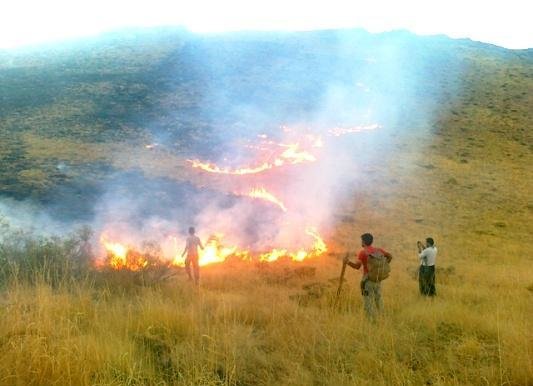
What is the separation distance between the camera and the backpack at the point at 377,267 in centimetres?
903

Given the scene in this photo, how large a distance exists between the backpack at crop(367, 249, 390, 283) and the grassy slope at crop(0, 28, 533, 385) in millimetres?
791

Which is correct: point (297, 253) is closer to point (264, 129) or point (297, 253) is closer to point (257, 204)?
point (257, 204)

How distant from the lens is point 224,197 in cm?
2964

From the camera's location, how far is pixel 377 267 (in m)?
9.03

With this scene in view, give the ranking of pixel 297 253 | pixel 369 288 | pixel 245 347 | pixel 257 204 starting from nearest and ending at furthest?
pixel 245 347, pixel 369 288, pixel 297 253, pixel 257 204

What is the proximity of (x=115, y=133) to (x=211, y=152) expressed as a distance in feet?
26.8

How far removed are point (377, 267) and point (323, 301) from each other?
161cm

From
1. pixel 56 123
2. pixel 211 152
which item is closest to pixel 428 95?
pixel 211 152

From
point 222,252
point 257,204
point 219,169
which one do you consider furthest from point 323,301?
point 219,169

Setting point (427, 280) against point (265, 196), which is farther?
point (265, 196)

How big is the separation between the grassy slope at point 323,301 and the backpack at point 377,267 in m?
0.79

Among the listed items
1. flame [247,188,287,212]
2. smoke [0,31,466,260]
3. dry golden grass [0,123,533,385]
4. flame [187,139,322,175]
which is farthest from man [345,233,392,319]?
flame [187,139,322,175]

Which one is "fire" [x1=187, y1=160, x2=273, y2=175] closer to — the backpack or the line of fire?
the line of fire

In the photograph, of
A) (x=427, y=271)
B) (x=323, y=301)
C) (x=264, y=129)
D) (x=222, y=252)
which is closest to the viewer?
(x=323, y=301)
